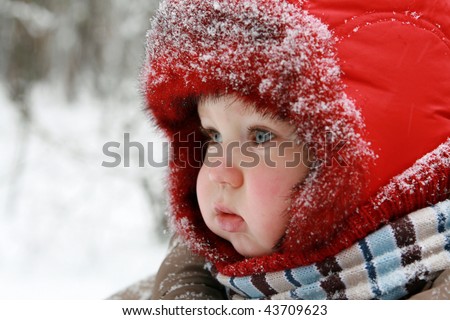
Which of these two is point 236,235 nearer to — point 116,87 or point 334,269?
point 334,269

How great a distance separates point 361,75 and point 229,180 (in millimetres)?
267

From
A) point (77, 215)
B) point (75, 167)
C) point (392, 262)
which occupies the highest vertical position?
point (75, 167)

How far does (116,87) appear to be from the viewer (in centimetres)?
485

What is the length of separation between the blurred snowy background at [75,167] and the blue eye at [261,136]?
1518 millimetres

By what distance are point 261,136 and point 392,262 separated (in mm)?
277

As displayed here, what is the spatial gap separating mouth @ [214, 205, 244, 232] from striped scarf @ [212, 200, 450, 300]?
0.14m

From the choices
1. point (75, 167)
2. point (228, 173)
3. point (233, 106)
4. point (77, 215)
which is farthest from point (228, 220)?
point (75, 167)

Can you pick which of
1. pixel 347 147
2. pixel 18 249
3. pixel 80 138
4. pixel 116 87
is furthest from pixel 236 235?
pixel 116 87

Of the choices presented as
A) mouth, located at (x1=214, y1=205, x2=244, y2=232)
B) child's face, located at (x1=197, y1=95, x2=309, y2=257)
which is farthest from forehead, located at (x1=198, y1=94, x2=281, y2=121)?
mouth, located at (x1=214, y1=205, x2=244, y2=232)

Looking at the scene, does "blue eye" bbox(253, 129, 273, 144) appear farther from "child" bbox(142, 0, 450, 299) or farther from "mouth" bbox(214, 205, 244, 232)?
"mouth" bbox(214, 205, 244, 232)

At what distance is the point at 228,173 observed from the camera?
88cm

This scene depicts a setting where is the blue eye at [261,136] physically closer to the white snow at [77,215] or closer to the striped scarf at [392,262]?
the striped scarf at [392,262]

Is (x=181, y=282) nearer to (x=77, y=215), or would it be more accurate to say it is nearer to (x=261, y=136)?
(x=261, y=136)

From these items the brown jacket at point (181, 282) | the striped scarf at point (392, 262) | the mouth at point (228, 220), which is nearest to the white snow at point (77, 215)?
the brown jacket at point (181, 282)
